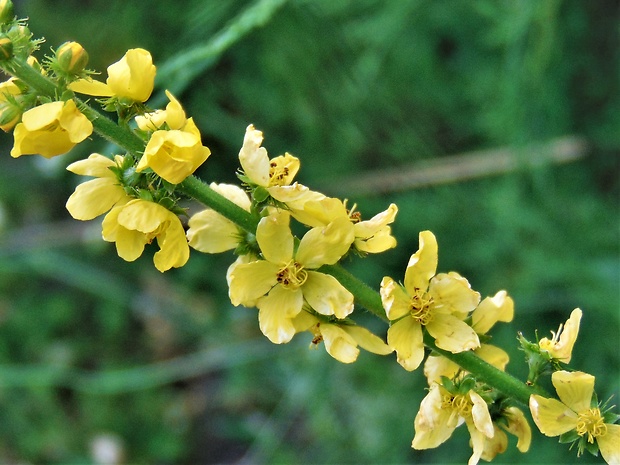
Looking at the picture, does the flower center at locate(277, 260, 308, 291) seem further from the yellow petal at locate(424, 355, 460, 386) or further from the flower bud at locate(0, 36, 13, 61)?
the flower bud at locate(0, 36, 13, 61)

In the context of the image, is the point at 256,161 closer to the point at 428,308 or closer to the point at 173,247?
the point at 173,247

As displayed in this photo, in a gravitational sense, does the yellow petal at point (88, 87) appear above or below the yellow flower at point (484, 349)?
above

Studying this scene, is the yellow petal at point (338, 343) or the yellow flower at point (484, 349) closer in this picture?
the yellow petal at point (338, 343)

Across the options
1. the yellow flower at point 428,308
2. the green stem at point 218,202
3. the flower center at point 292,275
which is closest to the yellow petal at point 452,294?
the yellow flower at point 428,308

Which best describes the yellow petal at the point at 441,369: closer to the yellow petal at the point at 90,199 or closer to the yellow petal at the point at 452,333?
the yellow petal at the point at 452,333

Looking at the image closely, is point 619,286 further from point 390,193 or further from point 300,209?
point 300,209

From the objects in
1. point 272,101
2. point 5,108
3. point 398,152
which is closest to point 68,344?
point 272,101
